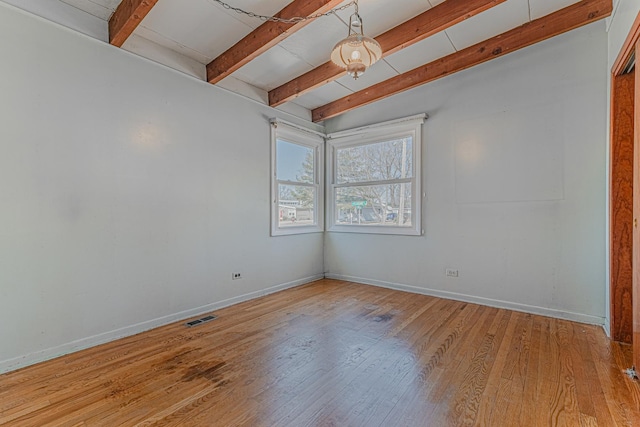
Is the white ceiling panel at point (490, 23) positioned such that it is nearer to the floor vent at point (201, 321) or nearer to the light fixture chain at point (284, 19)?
the light fixture chain at point (284, 19)

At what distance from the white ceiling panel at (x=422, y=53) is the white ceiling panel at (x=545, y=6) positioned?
2.53 feet

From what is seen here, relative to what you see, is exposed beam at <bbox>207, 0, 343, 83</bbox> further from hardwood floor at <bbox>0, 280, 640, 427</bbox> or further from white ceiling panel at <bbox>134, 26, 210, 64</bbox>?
hardwood floor at <bbox>0, 280, 640, 427</bbox>

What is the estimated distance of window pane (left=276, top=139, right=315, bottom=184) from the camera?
14.6 ft

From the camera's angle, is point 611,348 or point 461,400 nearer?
point 461,400

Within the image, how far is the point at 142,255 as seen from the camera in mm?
2906

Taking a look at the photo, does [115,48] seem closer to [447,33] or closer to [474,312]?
[447,33]

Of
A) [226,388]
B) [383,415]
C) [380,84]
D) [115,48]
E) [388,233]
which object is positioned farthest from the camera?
[388,233]

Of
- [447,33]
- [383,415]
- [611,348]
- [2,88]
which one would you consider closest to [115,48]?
[2,88]

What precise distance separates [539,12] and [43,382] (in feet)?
17.1

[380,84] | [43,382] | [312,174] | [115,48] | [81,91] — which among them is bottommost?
[43,382]

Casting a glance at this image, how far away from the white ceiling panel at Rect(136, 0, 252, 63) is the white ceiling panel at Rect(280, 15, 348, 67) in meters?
0.50

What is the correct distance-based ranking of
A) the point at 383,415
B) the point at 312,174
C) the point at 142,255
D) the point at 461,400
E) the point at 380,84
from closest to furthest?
the point at 383,415 → the point at 461,400 → the point at 142,255 → the point at 380,84 → the point at 312,174

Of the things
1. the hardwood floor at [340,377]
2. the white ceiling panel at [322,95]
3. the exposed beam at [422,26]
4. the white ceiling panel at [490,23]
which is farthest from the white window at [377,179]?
the hardwood floor at [340,377]

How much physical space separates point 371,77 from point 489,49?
4.53 feet
